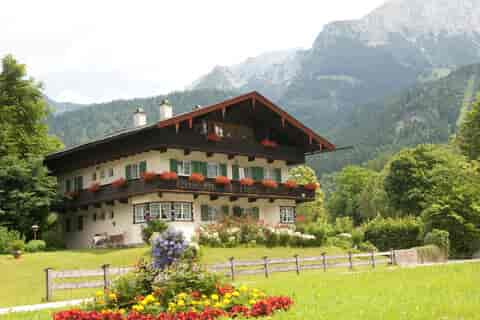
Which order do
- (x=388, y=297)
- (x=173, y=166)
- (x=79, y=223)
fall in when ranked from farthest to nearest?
(x=79, y=223) < (x=173, y=166) < (x=388, y=297)

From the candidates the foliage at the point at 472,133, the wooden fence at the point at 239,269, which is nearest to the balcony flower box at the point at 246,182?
the wooden fence at the point at 239,269

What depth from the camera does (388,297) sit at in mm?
14266

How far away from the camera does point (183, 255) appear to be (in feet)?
49.5

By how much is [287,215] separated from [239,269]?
1822cm

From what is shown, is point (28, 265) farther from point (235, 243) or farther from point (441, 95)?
point (441, 95)

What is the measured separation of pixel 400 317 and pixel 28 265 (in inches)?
919

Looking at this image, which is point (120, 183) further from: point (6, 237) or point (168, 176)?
point (6, 237)

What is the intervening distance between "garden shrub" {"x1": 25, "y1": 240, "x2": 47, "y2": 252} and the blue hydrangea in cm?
2458

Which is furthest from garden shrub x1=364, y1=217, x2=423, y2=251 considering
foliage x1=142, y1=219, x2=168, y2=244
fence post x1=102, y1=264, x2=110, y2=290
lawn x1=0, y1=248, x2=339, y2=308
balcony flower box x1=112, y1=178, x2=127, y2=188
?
fence post x1=102, y1=264, x2=110, y2=290

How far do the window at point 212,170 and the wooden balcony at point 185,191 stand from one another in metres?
1.56

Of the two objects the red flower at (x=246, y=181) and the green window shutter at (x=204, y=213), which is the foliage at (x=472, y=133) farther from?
the green window shutter at (x=204, y=213)

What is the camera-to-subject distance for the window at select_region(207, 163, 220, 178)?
42.3 meters

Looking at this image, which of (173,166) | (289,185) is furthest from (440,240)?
(173,166)

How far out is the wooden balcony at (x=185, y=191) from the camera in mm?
38000
